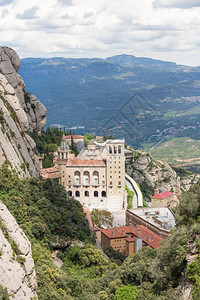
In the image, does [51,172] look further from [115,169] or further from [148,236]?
[148,236]

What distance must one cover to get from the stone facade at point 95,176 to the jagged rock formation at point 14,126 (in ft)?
34.4

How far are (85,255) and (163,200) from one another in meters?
37.4

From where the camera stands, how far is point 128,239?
50.4 metres

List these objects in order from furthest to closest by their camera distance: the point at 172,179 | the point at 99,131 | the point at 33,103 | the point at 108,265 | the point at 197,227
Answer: the point at 99,131 → the point at 172,179 → the point at 33,103 → the point at 108,265 → the point at 197,227

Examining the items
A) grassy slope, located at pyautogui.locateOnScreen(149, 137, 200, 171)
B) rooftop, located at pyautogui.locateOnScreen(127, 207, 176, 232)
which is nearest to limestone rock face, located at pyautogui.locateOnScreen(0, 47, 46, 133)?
rooftop, located at pyautogui.locateOnScreen(127, 207, 176, 232)

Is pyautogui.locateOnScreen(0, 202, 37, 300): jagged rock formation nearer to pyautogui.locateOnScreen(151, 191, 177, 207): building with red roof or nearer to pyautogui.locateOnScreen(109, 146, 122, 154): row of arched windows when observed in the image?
pyautogui.locateOnScreen(109, 146, 122, 154): row of arched windows

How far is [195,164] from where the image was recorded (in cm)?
17838

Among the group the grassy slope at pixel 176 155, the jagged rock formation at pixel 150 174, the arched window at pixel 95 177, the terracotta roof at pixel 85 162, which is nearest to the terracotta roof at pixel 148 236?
the arched window at pixel 95 177

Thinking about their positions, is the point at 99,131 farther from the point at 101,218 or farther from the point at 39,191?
the point at 39,191

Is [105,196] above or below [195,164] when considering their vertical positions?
above

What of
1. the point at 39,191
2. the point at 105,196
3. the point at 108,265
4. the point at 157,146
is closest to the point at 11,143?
the point at 39,191

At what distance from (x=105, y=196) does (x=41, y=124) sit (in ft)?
68.2

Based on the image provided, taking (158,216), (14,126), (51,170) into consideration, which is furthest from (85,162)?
(14,126)

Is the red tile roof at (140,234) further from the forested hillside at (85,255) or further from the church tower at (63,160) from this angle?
the church tower at (63,160)
